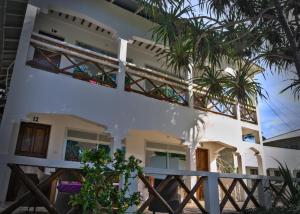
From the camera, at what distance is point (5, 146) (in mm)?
5605

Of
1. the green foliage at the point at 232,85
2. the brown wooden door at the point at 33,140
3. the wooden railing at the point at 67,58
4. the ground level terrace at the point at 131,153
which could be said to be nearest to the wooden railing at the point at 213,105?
the green foliage at the point at 232,85

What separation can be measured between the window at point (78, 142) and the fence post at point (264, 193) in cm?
439

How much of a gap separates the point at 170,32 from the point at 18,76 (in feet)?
12.2

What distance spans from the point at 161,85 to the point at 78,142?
335 cm

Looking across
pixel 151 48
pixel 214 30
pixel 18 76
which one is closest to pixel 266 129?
pixel 151 48

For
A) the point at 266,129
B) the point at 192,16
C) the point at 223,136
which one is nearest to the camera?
the point at 192,16

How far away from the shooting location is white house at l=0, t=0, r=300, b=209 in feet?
21.4

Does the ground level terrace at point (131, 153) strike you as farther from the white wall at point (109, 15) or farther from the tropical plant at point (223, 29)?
the white wall at point (109, 15)

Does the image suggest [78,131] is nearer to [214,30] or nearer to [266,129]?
[214,30]

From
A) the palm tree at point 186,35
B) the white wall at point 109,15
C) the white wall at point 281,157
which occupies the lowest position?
the white wall at point 281,157

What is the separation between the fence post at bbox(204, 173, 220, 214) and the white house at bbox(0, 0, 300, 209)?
9.40 ft

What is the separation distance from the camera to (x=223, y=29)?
6.75m

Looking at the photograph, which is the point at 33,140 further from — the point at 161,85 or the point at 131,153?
the point at 161,85

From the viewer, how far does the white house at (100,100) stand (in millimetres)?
6531
